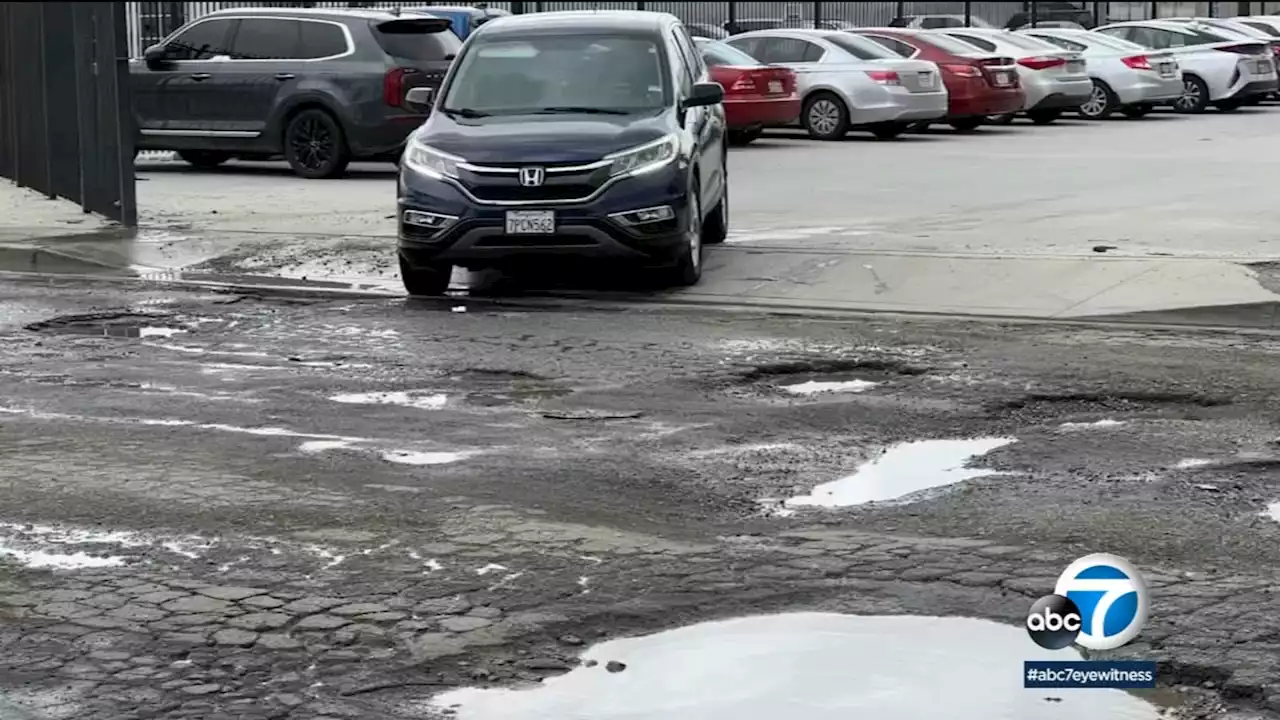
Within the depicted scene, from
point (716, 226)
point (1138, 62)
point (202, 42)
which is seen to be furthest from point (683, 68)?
point (1138, 62)

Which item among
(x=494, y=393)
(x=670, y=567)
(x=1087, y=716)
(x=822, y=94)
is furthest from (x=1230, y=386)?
(x=822, y=94)

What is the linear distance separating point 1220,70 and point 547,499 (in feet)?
103

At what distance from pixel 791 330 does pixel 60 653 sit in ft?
22.3

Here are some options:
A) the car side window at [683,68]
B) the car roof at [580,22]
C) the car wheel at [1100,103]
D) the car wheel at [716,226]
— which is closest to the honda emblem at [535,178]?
the car side window at [683,68]

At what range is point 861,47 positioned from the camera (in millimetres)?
30000

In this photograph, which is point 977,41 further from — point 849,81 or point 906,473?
point 906,473

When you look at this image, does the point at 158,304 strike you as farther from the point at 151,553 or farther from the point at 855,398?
the point at 151,553

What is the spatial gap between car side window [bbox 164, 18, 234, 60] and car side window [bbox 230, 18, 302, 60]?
171mm

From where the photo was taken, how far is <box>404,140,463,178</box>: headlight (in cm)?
1327

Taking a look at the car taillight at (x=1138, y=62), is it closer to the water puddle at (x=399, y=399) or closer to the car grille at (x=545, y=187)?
the car grille at (x=545, y=187)

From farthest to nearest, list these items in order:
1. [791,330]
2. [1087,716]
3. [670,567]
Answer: [791,330] < [670,567] < [1087,716]

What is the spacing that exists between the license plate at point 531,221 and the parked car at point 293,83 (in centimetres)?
924

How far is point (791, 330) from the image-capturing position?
11.8 metres

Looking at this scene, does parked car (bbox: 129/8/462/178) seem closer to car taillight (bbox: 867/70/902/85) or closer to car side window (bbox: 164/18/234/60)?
car side window (bbox: 164/18/234/60)
